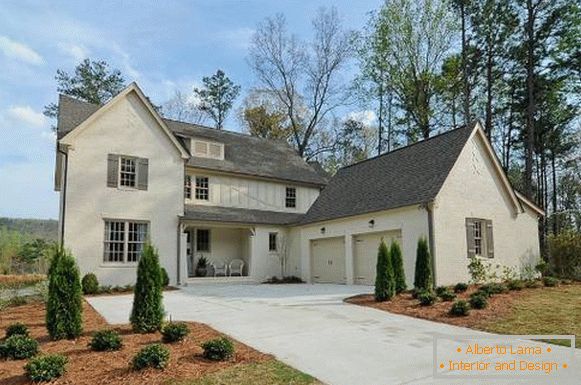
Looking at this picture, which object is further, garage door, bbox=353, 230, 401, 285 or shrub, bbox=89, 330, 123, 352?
garage door, bbox=353, 230, 401, 285

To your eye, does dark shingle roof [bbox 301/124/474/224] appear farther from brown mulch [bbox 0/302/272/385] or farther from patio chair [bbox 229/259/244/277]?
brown mulch [bbox 0/302/272/385]

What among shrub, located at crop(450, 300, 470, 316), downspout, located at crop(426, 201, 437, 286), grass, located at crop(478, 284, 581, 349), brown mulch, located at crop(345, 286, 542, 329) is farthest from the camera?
downspout, located at crop(426, 201, 437, 286)

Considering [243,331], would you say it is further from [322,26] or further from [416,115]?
[322,26]

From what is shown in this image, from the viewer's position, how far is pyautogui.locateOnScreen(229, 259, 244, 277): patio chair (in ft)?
71.8

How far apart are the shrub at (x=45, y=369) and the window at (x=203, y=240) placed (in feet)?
53.0

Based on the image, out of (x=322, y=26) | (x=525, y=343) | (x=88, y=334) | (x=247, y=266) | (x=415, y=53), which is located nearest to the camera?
(x=525, y=343)

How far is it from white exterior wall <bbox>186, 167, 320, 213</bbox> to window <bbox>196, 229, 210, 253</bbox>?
1393mm

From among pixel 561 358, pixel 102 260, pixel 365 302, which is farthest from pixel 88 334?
pixel 102 260

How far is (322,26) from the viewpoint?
116 ft

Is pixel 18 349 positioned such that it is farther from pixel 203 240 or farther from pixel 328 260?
pixel 203 240

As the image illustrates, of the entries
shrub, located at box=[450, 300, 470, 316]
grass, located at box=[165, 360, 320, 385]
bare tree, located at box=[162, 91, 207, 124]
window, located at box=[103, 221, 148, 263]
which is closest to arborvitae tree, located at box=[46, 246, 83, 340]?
grass, located at box=[165, 360, 320, 385]

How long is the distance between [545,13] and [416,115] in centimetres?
966

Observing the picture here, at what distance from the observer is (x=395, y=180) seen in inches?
718

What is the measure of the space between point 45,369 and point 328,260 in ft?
51.0
